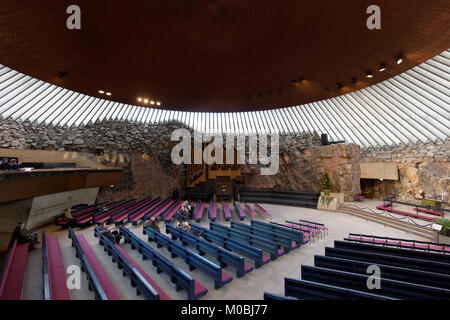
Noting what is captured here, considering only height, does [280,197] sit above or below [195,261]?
below

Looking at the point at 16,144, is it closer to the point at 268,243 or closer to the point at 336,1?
the point at 268,243

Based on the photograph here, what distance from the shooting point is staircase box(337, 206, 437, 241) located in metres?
7.22

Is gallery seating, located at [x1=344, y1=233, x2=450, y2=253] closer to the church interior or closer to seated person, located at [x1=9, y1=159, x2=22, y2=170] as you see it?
the church interior

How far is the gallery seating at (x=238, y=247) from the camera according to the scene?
4.81 meters

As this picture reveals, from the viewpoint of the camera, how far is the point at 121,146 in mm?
14820

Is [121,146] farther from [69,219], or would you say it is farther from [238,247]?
[238,247]

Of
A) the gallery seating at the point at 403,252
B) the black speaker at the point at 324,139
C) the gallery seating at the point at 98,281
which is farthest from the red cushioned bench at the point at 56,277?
the black speaker at the point at 324,139

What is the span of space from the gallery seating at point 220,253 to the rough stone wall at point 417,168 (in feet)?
47.6

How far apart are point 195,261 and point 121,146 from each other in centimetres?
1337

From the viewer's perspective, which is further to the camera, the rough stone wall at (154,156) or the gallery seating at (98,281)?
the rough stone wall at (154,156)

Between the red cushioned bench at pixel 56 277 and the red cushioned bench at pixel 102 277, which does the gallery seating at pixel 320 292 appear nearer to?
the red cushioned bench at pixel 102 277

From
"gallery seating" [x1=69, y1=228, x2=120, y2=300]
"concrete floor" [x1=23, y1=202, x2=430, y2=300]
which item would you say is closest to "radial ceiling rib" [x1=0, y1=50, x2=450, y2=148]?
"concrete floor" [x1=23, y1=202, x2=430, y2=300]

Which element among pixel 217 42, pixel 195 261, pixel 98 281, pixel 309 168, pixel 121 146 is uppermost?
pixel 217 42

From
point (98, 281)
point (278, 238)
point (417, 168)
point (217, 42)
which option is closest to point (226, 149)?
point (217, 42)
